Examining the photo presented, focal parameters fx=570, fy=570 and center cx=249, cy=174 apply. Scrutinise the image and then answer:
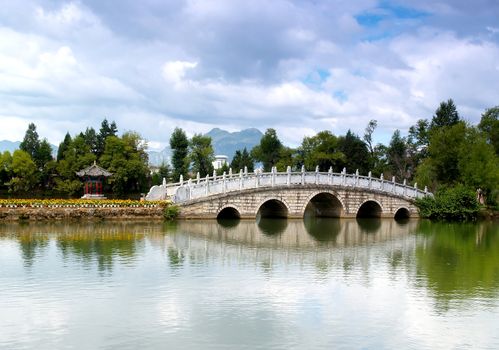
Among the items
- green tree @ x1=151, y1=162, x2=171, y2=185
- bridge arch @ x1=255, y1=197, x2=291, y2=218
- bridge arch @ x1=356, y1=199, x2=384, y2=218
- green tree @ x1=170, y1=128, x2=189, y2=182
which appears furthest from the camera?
green tree @ x1=151, y1=162, x2=171, y2=185

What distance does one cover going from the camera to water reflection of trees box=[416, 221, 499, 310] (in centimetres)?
1252

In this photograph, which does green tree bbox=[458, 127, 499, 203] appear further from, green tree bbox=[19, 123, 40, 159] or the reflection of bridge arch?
green tree bbox=[19, 123, 40, 159]

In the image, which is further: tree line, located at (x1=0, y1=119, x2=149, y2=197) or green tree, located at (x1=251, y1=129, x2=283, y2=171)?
green tree, located at (x1=251, y1=129, x2=283, y2=171)

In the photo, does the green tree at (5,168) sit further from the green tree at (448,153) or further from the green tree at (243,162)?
the green tree at (448,153)

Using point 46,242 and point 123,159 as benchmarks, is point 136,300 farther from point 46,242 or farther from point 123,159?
point 123,159

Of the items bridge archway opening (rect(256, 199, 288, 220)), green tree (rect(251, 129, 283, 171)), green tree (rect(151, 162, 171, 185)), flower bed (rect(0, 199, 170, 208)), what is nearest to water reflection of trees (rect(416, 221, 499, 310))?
bridge archway opening (rect(256, 199, 288, 220))

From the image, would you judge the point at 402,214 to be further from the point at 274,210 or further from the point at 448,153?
the point at 274,210

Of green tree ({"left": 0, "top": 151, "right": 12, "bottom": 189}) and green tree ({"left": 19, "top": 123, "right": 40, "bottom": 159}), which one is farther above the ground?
green tree ({"left": 19, "top": 123, "right": 40, "bottom": 159})

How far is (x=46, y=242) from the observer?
18.2 meters

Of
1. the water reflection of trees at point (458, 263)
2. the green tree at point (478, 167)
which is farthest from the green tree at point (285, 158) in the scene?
the water reflection of trees at point (458, 263)

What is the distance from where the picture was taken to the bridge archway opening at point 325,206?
32.7 m

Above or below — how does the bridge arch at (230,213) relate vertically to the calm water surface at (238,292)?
above

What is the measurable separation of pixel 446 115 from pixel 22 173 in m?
36.6

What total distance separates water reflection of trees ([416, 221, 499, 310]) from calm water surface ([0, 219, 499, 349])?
0.16ft
